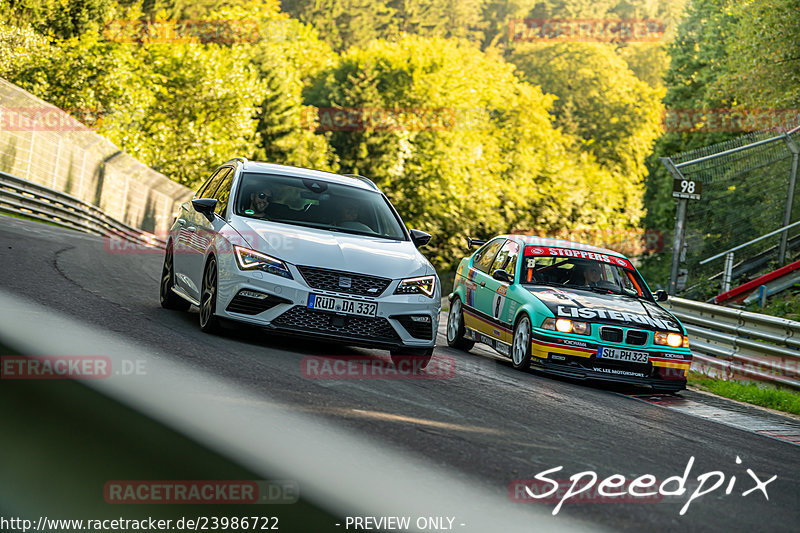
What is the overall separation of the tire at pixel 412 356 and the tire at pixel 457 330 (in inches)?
153

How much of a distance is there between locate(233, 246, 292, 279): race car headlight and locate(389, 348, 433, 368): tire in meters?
1.22

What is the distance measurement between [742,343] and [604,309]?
298 centimetres

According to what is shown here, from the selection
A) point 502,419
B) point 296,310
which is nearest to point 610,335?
point 296,310

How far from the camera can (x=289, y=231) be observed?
8.68m

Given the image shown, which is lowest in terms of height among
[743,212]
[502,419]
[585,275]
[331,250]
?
[502,419]

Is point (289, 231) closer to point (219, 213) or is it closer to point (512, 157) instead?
point (219, 213)

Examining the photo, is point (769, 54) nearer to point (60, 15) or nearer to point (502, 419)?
point (502, 419)

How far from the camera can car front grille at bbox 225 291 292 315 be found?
26.4 ft

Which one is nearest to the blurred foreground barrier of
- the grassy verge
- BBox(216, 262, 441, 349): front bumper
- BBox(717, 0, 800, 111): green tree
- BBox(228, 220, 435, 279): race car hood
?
BBox(216, 262, 441, 349): front bumper

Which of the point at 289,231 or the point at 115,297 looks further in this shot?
the point at 115,297

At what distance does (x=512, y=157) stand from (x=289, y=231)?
56017mm

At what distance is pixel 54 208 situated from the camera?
1041 inches

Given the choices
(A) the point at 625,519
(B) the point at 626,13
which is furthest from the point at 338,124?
(B) the point at 626,13

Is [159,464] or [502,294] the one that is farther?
[502,294]
